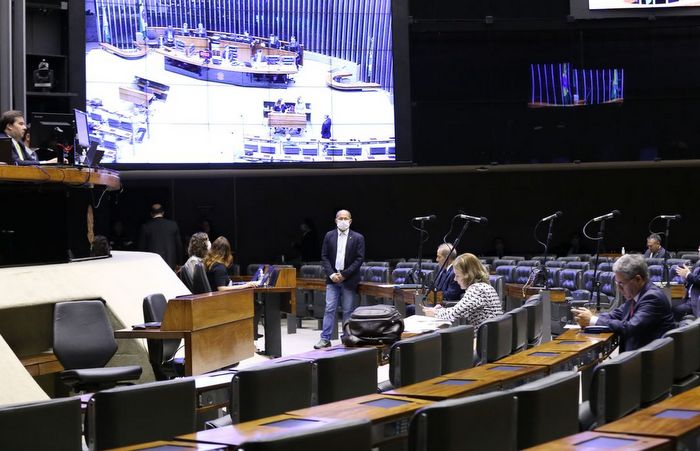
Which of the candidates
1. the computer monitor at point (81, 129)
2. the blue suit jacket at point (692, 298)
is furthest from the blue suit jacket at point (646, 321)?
the computer monitor at point (81, 129)

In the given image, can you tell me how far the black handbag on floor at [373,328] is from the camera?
5.50 metres

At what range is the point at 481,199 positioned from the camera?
1867cm

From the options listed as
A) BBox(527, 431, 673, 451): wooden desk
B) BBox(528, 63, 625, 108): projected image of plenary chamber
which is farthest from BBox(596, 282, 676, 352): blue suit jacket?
BBox(528, 63, 625, 108): projected image of plenary chamber

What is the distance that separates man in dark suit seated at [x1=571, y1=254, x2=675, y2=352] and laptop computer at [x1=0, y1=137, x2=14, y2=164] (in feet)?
15.2

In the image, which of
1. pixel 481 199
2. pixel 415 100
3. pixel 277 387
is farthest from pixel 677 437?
pixel 481 199

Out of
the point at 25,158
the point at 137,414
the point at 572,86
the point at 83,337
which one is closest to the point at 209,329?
the point at 83,337

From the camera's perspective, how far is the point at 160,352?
22.0 feet

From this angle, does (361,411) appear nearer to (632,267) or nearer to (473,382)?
(473,382)

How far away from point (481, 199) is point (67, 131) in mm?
11407

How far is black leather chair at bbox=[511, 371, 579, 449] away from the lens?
3.09 metres

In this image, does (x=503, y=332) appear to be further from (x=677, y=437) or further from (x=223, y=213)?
(x=223, y=213)

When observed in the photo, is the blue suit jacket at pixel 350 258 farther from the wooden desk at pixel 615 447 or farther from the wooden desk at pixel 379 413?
the wooden desk at pixel 615 447

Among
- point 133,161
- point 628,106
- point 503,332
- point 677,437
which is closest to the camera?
point 677,437

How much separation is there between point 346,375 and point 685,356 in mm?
1623
